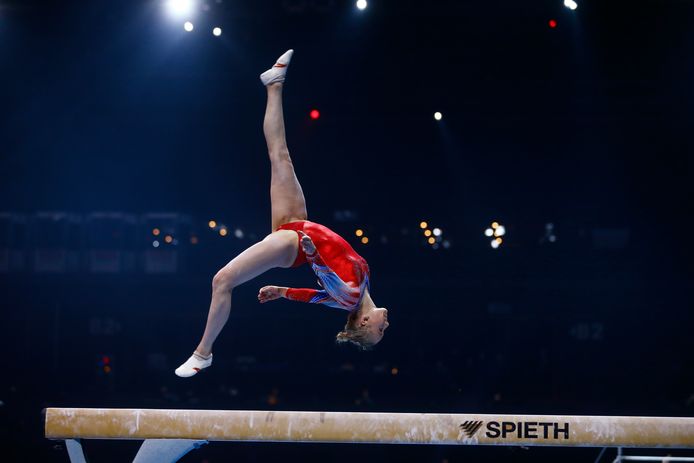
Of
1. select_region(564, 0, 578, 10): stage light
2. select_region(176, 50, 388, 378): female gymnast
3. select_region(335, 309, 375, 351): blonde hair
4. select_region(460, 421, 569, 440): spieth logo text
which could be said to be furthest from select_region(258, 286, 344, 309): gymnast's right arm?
select_region(564, 0, 578, 10): stage light

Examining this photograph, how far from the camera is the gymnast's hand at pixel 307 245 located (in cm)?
534

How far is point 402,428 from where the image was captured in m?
5.00

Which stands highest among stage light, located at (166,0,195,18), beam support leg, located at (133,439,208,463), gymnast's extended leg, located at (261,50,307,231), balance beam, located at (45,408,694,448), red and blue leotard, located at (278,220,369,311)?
stage light, located at (166,0,195,18)

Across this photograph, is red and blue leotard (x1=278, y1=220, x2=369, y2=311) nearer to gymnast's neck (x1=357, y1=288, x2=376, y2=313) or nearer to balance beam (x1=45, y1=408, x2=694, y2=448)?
gymnast's neck (x1=357, y1=288, x2=376, y2=313)

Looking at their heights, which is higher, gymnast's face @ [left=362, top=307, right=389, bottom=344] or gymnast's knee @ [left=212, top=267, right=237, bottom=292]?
gymnast's knee @ [left=212, top=267, right=237, bottom=292]

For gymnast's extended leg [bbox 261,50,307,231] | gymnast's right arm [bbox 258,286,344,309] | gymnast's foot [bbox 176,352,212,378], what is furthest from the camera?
gymnast's extended leg [bbox 261,50,307,231]

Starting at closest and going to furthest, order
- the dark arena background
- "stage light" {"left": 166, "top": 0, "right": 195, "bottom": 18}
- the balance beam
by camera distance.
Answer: the balance beam → "stage light" {"left": 166, "top": 0, "right": 195, "bottom": 18} → the dark arena background

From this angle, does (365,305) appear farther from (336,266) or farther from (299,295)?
(299,295)

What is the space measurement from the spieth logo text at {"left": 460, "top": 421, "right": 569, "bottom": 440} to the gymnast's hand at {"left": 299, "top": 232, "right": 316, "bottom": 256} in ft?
4.90

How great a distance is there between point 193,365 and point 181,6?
9007mm

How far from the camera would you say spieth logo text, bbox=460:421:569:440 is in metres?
5.02

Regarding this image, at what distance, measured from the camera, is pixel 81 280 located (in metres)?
18.8

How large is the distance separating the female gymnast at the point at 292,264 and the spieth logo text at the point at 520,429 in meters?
0.91

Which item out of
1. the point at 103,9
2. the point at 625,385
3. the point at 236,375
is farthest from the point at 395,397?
the point at 103,9
